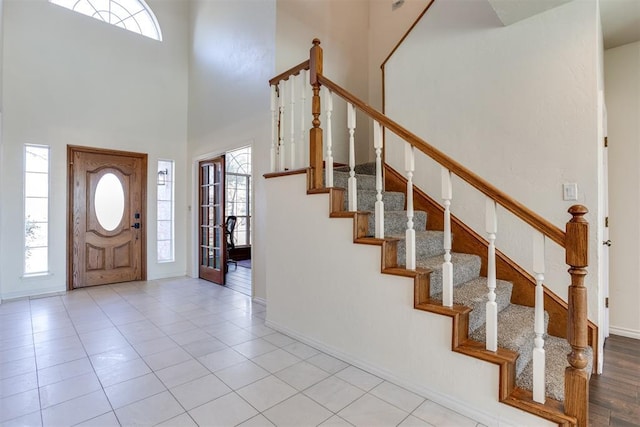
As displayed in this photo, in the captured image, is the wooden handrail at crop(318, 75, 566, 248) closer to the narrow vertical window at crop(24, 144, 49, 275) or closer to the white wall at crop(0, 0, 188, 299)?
the white wall at crop(0, 0, 188, 299)

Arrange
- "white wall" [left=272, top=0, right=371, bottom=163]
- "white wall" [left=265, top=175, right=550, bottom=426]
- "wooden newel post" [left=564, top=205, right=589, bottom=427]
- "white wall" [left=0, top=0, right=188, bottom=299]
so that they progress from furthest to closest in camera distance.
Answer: "white wall" [left=0, top=0, right=188, bottom=299], "white wall" [left=272, top=0, right=371, bottom=163], "white wall" [left=265, top=175, right=550, bottom=426], "wooden newel post" [left=564, top=205, right=589, bottom=427]

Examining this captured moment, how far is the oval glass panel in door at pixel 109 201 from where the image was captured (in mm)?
4785

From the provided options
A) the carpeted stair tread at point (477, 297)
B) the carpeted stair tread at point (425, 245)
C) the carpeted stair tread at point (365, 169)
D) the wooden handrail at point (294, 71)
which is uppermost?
the wooden handrail at point (294, 71)

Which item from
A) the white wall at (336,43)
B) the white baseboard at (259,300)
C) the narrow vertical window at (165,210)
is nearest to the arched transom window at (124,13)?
the narrow vertical window at (165,210)

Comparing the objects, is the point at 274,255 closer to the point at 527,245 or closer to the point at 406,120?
the point at 406,120

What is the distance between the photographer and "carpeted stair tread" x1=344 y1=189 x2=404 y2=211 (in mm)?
2732

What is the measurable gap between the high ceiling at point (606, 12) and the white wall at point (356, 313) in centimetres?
191

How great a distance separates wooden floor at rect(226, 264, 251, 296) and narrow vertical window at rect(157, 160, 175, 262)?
1071 mm

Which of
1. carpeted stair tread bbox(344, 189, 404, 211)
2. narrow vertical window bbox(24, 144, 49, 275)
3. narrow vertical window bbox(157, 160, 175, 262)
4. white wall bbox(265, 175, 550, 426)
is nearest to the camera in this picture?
white wall bbox(265, 175, 550, 426)

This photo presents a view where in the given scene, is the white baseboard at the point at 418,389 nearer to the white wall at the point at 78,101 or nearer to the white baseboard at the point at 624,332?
the white baseboard at the point at 624,332

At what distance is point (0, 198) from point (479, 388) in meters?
5.44

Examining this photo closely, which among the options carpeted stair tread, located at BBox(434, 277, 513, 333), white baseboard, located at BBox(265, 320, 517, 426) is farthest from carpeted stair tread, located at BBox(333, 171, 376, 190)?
white baseboard, located at BBox(265, 320, 517, 426)

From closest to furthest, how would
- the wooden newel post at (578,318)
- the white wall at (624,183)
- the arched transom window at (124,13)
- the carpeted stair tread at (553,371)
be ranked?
the wooden newel post at (578,318) → the carpeted stair tread at (553,371) → the white wall at (624,183) → the arched transom window at (124,13)

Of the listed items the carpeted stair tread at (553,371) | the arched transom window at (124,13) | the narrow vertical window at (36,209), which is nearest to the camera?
the carpeted stair tread at (553,371)
